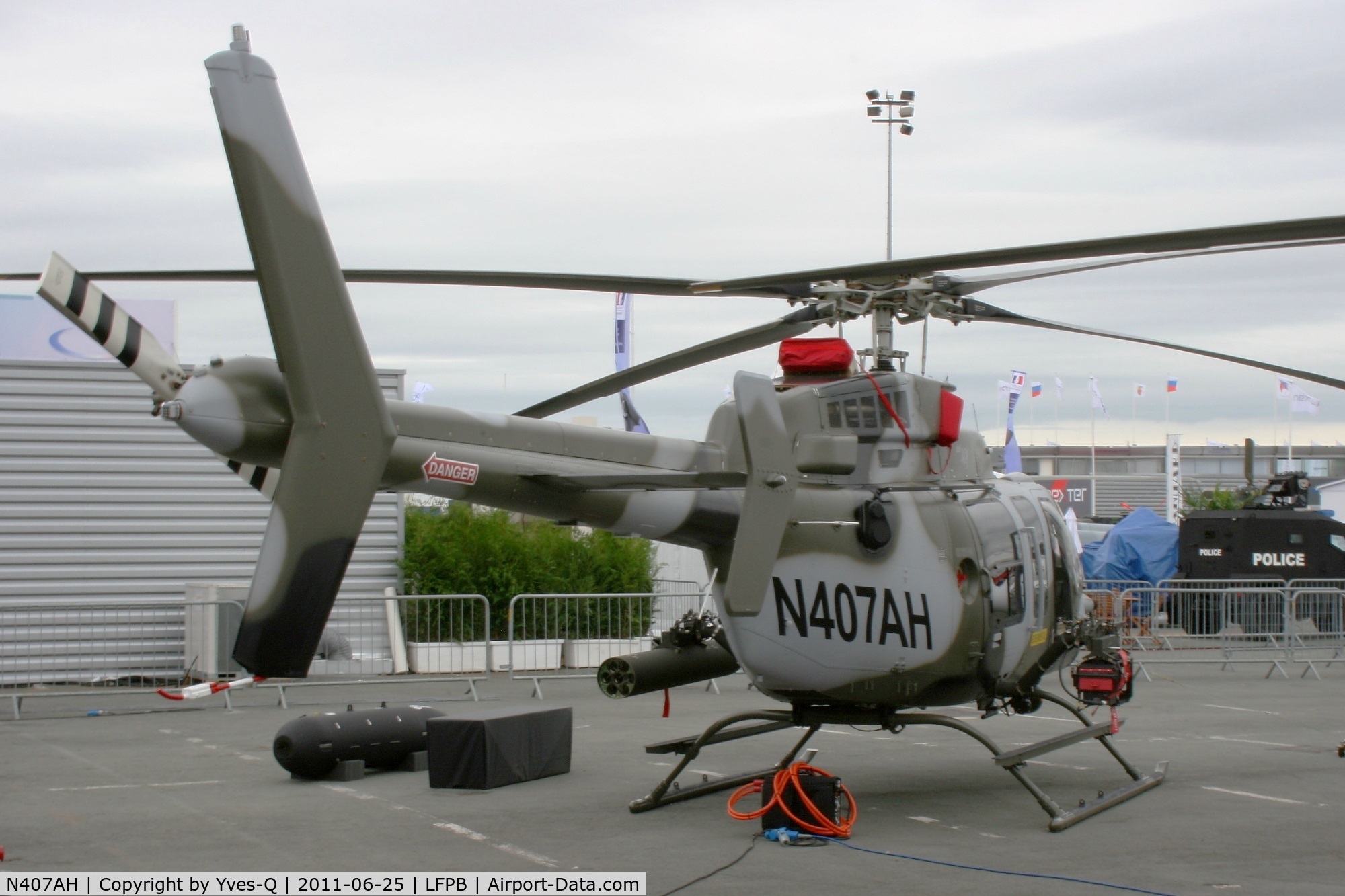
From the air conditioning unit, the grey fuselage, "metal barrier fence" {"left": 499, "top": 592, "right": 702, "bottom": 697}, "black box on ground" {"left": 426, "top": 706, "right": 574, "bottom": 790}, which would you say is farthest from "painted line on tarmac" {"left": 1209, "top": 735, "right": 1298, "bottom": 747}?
the air conditioning unit

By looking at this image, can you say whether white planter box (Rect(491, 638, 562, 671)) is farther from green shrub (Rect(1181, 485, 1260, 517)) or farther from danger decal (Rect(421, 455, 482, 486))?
green shrub (Rect(1181, 485, 1260, 517))

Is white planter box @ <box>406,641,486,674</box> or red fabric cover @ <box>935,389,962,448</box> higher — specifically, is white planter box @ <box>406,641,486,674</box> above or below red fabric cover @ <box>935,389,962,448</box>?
below

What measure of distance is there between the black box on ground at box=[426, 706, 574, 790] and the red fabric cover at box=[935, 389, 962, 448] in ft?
12.5

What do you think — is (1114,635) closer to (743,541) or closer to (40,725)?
(743,541)

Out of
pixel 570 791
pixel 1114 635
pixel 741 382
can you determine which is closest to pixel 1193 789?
pixel 1114 635

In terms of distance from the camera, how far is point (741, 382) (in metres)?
6.91

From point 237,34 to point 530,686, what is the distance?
11.6 m

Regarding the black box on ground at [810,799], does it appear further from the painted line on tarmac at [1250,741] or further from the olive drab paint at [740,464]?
the painted line on tarmac at [1250,741]

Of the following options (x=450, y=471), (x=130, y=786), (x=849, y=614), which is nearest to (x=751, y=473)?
(x=849, y=614)

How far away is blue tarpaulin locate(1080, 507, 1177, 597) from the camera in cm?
2583

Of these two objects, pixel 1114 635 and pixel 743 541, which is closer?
pixel 743 541

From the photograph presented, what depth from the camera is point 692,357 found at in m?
8.28

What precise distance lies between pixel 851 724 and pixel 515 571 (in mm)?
10457

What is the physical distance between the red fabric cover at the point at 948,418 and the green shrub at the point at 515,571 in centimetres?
893
